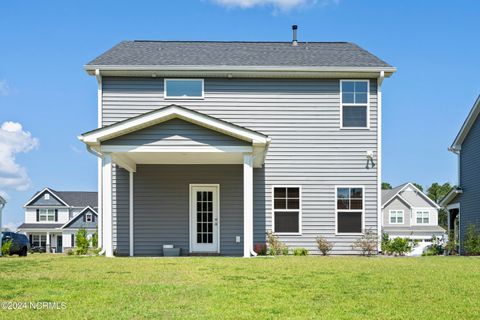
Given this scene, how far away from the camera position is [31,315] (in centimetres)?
657

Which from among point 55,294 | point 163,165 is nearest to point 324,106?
point 163,165

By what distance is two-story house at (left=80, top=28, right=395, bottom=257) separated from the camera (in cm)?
1838

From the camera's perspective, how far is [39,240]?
62.9 metres

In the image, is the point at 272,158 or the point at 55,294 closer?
the point at 55,294

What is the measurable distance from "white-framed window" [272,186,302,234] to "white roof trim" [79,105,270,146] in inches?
155

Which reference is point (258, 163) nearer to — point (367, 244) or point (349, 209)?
point (349, 209)

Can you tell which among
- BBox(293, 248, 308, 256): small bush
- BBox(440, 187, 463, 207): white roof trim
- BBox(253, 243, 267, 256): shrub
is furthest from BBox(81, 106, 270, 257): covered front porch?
BBox(440, 187, 463, 207): white roof trim

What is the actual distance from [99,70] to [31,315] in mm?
12707

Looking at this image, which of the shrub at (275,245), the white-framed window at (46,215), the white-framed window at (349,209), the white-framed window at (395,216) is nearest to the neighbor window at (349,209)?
the white-framed window at (349,209)

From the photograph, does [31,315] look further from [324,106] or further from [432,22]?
[432,22]

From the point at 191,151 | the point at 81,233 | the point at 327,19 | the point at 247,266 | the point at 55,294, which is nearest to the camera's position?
the point at 55,294

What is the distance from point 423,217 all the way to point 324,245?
1490 inches

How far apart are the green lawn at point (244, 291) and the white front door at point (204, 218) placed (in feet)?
21.3

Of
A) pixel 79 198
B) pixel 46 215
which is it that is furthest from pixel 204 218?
pixel 79 198
